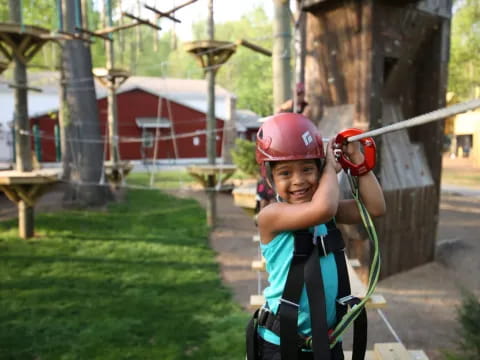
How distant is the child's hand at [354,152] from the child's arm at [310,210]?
0.21ft

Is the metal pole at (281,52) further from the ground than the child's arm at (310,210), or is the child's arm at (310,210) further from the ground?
the metal pole at (281,52)

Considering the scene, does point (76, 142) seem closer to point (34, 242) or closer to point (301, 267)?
point (34, 242)

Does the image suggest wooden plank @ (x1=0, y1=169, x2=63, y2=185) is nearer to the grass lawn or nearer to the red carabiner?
the grass lawn

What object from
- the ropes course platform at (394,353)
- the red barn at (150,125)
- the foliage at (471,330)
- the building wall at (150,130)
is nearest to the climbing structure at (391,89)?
the foliage at (471,330)

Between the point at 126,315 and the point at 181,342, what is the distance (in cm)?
100

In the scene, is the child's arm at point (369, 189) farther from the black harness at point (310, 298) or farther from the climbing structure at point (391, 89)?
the climbing structure at point (391, 89)

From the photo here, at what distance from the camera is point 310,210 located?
5.11 ft

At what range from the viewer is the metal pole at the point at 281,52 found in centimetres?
566

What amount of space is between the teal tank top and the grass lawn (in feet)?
8.14

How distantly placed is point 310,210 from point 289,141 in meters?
0.28

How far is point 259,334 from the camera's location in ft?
5.94

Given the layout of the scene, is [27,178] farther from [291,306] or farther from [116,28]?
[291,306]

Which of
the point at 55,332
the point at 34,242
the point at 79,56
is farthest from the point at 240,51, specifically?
the point at 55,332

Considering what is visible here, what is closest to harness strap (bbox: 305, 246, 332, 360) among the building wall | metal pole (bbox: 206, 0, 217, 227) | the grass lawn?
the grass lawn
